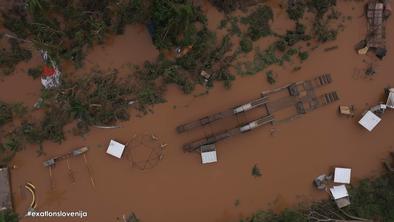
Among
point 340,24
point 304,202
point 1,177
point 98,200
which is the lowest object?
point 304,202

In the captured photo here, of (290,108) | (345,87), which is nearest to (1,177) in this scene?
(290,108)

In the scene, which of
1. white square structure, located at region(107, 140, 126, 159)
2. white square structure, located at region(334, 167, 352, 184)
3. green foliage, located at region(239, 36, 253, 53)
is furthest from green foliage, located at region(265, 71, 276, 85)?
white square structure, located at region(107, 140, 126, 159)

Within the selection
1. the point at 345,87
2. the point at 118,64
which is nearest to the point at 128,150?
the point at 118,64

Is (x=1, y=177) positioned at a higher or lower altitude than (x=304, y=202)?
higher

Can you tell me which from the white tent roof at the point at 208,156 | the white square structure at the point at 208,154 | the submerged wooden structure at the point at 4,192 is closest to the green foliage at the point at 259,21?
the white square structure at the point at 208,154

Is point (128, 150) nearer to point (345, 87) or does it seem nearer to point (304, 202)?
point (304, 202)

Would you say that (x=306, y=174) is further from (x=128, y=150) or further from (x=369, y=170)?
(x=128, y=150)
